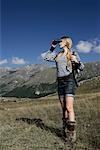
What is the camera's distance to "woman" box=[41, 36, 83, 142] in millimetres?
9953

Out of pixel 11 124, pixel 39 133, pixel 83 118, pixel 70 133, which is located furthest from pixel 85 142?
pixel 11 124

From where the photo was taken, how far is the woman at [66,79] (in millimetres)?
9953

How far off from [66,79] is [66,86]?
0.22 m

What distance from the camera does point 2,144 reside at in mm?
9695

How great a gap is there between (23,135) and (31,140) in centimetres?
92

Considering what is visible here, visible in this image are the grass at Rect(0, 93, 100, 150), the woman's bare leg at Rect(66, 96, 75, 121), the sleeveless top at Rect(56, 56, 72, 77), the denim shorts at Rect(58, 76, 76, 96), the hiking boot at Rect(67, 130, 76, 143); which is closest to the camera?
the grass at Rect(0, 93, 100, 150)

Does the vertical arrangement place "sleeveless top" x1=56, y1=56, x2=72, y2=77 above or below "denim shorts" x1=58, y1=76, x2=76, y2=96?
above

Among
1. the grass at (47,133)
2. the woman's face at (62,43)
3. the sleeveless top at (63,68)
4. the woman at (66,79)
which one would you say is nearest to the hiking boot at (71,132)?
the woman at (66,79)

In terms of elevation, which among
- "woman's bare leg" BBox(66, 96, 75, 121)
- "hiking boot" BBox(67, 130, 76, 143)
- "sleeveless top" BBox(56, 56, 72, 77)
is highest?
"sleeveless top" BBox(56, 56, 72, 77)

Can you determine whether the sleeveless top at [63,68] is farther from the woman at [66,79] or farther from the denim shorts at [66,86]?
the denim shorts at [66,86]

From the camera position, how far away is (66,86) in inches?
401

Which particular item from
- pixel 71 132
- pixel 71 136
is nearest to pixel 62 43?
pixel 71 132

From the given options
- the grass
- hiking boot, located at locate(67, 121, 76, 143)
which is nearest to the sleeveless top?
hiking boot, located at locate(67, 121, 76, 143)

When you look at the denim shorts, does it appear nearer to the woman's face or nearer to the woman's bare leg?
the woman's bare leg
